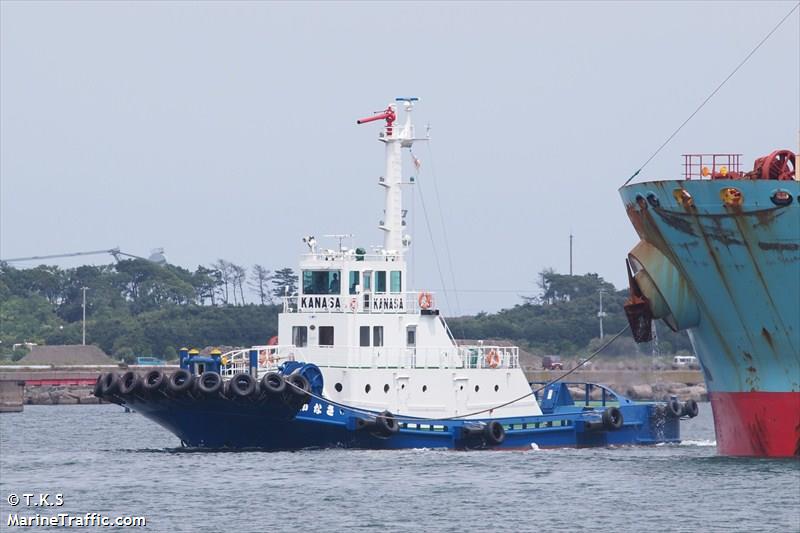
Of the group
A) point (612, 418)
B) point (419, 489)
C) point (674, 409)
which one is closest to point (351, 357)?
point (612, 418)

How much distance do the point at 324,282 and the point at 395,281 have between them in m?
1.78

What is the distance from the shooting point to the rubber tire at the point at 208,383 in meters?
37.6

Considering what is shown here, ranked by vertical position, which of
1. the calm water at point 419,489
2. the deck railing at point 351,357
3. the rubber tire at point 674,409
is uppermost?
the deck railing at point 351,357

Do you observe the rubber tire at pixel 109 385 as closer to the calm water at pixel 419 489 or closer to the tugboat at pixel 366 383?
the tugboat at pixel 366 383

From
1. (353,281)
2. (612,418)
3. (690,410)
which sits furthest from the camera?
(690,410)

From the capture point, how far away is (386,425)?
128ft

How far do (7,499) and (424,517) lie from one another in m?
8.14

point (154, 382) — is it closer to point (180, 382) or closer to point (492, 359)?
point (180, 382)

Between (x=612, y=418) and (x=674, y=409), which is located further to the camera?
(x=674, y=409)

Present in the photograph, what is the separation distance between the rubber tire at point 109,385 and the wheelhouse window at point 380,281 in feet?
22.2

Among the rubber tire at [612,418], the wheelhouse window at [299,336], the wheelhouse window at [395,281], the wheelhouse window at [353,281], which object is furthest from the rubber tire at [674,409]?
the wheelhouse window at [299,336]

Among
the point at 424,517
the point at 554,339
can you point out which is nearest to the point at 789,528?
the point at 424,517

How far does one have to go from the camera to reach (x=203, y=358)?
128ft

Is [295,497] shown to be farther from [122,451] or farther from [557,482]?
[122,451]
